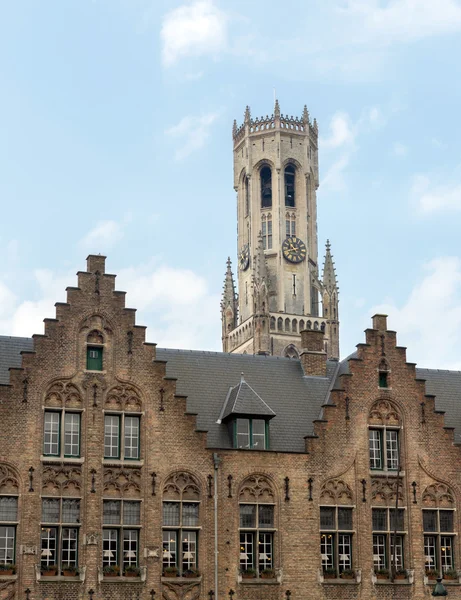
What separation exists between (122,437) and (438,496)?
488 inches

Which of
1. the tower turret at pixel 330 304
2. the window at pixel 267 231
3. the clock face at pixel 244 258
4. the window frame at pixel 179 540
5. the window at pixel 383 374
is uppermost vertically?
the window at pixel 267 231

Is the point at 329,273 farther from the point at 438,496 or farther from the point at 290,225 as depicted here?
the point at 438,496

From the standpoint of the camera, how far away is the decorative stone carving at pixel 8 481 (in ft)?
127

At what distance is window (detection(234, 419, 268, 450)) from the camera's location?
42.0 metres

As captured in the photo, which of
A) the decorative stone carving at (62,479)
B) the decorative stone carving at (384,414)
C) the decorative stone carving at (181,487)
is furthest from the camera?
the decorative stone carving at (384,414)

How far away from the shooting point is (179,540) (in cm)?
4012

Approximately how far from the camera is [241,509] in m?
41.2

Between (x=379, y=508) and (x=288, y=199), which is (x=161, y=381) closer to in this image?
(x=379, y=508)

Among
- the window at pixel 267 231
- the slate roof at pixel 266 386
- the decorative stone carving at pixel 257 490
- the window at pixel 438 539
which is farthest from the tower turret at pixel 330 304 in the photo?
the decorative stone carving at pixel 257 490

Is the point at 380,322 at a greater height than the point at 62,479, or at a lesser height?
greater

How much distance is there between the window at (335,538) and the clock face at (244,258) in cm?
8624

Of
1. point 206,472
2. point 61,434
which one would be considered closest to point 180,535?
point 206,472

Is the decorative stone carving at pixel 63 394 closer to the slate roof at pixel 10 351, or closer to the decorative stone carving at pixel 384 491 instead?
the slate roof at pixel 10 351

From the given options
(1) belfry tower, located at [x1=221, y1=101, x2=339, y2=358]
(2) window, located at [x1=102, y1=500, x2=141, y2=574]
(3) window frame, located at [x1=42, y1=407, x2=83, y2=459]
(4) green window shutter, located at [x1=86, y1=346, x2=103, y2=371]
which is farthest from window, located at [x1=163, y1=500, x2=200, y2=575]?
(1) belfry tower, located at [x1=221, y1=101, x2=339, y2=358]
